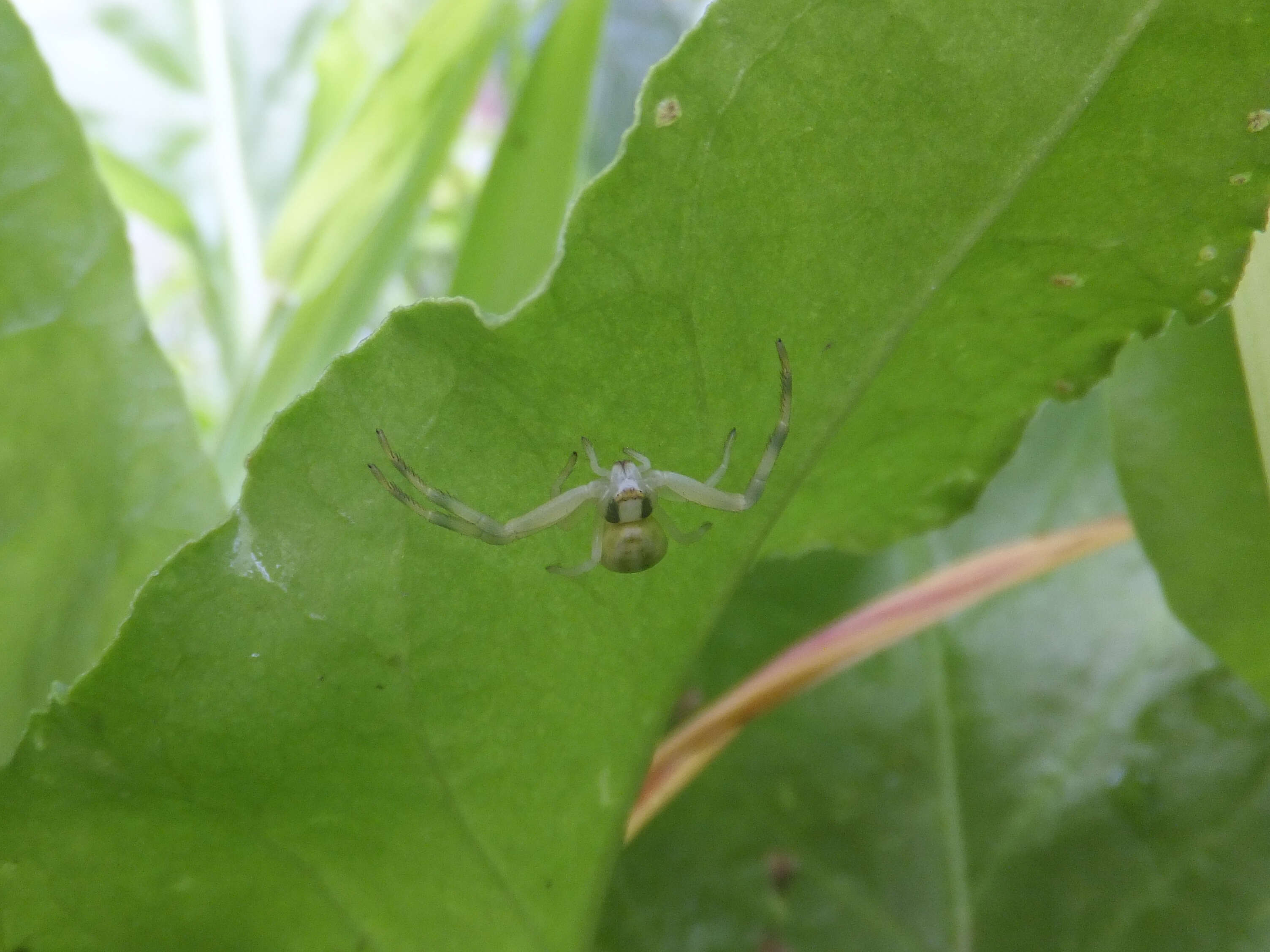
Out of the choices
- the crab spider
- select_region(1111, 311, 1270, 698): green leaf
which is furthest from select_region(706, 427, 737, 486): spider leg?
select_region(1111, 311, 1270, 698): green leaf

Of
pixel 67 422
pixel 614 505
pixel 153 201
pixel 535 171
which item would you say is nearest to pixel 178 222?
pixel 153 201

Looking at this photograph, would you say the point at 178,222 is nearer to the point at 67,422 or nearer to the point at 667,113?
the point at 67,422

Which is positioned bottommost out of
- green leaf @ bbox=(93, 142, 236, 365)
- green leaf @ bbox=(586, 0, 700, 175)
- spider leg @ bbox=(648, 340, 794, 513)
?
green leaf @ bbox=(93, 142, 236, 365)

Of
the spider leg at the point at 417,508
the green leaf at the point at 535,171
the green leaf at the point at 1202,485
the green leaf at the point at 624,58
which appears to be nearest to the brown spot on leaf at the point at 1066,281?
the green leaf at the point at 1202,485

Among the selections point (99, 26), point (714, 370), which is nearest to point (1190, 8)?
point (714, 370)

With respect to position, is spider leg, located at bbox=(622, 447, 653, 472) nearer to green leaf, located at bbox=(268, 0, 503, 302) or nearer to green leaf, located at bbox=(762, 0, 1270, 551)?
green leaf, located at bbox=(762, 0, 1270, 551)

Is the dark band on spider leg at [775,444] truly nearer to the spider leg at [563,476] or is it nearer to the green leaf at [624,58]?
the spider leg at [563,476]
